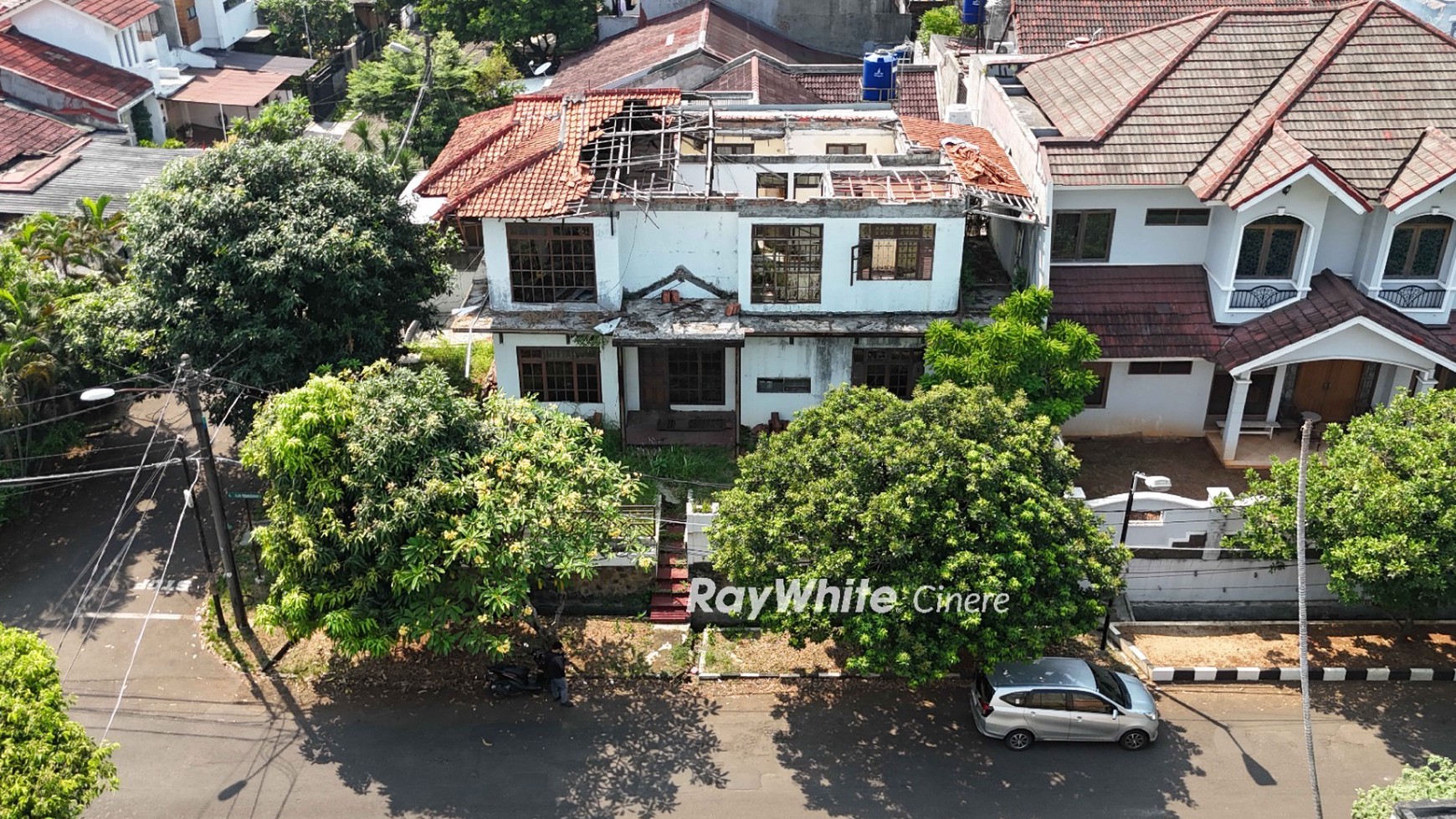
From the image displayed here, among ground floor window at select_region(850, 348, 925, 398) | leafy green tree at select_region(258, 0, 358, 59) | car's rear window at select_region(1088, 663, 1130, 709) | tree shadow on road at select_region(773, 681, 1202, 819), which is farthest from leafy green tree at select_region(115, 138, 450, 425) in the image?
leafy green tree at select_region(258, 0, 358, 59)

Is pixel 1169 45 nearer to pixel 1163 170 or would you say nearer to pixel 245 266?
pixel 1163 170

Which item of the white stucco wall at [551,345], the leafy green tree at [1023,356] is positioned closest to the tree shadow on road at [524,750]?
the white stucco wall at [551,345]

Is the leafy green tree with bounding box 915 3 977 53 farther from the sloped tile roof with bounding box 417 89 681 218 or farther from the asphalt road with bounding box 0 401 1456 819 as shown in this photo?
the asphalt road with bounding box 0 401 1456 819

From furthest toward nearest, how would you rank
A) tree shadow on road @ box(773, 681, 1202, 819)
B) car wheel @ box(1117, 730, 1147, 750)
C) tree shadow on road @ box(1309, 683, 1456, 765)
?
tree shadow on road @ box(1309, 683, 1456, 765) < car wheel @ box(1117, 730, 1147, 750) < tree shadow on road @ box(773, 681, 1202, 819)

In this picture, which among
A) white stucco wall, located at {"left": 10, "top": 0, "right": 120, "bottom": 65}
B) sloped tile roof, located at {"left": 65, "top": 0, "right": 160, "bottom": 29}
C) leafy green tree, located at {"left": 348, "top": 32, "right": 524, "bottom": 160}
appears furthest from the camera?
white stucco wall, located at {"left": 10, "top": 0, "right": 120, "bottom": 65}

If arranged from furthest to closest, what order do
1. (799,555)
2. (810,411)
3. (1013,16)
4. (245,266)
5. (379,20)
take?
1. (379,20)
2. (1013,16)
3. (245,266)
4. (810,411)
5. (799,555)

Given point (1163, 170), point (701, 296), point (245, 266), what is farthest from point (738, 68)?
point (245, 266)

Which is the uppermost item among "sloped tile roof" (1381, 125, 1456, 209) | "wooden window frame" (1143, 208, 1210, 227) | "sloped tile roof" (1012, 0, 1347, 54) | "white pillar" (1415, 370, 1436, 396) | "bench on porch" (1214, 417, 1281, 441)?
"sloped tile roof" (1012, 0, 1347, 54)
